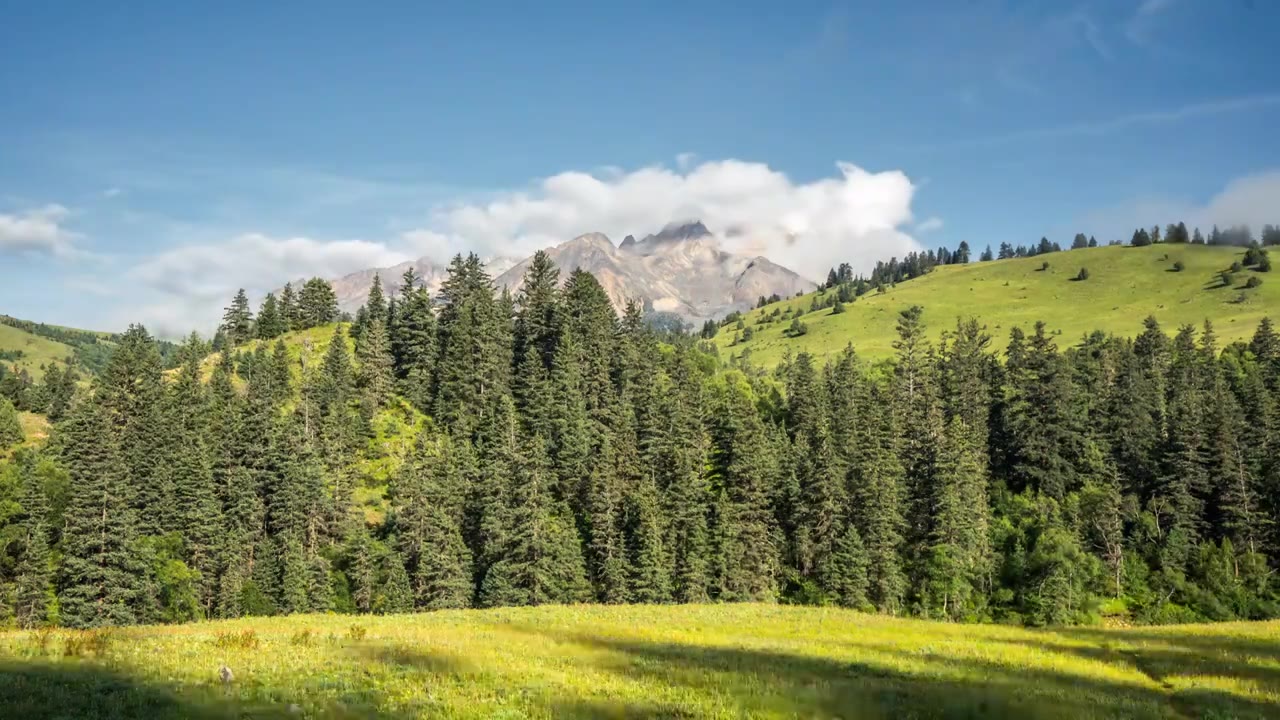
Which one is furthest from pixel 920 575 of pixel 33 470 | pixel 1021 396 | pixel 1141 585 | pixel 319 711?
pixel 33 470

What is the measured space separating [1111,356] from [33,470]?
620 feet

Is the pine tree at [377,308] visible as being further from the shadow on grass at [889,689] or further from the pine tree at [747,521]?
the shadow on grass at [889,689]

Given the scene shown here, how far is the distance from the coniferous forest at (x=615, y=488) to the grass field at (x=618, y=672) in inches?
1941

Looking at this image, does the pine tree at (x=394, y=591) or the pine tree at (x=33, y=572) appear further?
the pine tree at (x=394, y=591)

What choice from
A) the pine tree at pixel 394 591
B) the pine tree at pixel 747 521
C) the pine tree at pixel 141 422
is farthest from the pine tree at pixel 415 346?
the pine tree at pixel 747 521

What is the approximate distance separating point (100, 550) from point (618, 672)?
80.9 m

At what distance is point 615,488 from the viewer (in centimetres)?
9662

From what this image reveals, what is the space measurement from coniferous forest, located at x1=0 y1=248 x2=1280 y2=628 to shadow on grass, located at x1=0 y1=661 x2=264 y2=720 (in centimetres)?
6471

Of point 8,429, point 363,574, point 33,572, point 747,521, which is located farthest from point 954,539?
point 8,429

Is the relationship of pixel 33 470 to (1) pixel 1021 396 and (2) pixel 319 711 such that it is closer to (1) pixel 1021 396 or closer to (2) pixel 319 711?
(2) pixel 319 711

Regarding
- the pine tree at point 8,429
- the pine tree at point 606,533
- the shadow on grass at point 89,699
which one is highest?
the pine tree at point 8,429

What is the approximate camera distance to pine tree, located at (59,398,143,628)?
77.2 m

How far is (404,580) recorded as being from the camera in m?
85.1

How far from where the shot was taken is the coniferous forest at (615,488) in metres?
85.5
